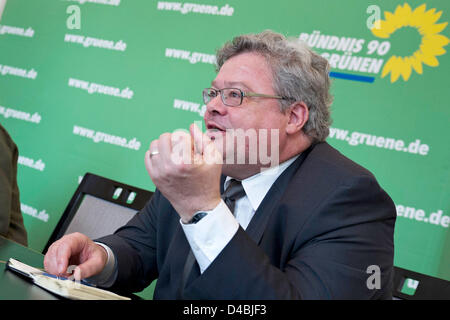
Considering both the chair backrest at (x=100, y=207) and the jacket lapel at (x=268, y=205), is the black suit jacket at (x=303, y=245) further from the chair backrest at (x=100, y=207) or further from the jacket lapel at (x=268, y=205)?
the chair backrest at (x=100, y=207)

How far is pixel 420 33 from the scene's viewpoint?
229 cm

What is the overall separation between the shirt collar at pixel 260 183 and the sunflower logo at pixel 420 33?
1.16 meters

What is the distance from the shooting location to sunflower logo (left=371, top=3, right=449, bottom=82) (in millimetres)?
2244

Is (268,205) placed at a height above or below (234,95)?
below

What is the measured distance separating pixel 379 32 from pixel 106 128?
6.26 ft

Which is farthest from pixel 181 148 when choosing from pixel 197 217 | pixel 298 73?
pixel 298 73

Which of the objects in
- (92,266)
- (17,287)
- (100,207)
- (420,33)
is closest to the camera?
(17,287)

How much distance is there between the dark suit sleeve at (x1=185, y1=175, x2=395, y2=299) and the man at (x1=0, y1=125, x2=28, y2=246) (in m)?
1.02

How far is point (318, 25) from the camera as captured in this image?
2607mm

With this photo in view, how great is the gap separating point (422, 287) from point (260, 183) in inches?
21.3

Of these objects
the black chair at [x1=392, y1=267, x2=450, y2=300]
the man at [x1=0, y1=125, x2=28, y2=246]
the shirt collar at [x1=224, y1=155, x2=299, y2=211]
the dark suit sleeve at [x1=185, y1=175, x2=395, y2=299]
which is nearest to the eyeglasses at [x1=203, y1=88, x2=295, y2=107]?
the shirt collar at [x1=224, y1=155, x2=299, y2=211]

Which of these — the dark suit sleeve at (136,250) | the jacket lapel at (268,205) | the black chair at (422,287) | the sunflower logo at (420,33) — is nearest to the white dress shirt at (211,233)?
the jacket lapel at (268,205)

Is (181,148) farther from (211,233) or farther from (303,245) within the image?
(303,245)
